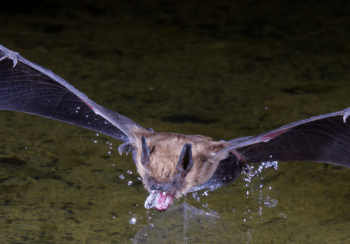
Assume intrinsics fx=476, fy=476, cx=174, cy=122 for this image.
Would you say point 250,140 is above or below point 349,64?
above

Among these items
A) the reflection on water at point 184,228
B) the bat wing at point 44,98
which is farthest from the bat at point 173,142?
the reflection on water at point 184,228

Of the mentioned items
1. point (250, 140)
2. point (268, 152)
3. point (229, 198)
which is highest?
point (250, 140)

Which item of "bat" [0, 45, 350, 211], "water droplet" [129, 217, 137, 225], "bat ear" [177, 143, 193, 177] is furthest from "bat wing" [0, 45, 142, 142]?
"bat ear" [177, 143, 193, 177]

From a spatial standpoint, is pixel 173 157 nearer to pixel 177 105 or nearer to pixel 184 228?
pixel 184 228

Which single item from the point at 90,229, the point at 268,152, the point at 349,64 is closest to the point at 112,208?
the point at 90,229

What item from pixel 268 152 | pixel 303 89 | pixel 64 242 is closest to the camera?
pixel 64 242

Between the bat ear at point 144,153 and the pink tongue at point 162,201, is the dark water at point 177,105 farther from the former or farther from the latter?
the bat ear at point 144,153

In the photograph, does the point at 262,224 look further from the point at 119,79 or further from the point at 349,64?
the point at 349,64
